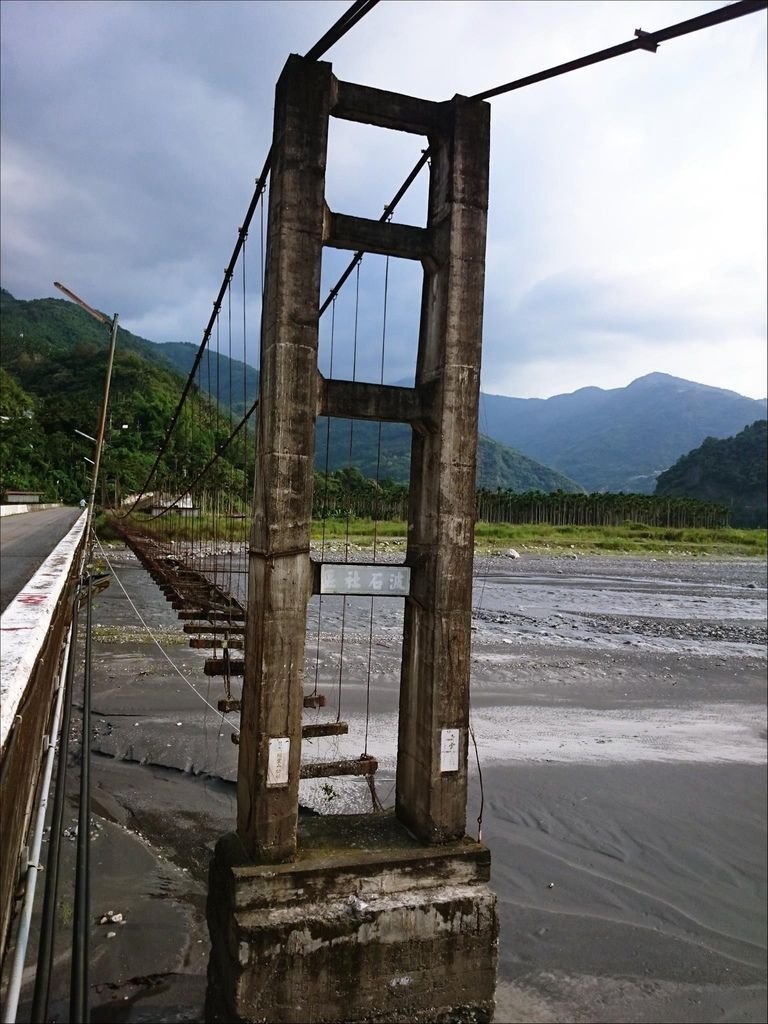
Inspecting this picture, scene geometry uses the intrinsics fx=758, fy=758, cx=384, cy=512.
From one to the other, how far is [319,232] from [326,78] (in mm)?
594

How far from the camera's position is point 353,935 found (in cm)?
267

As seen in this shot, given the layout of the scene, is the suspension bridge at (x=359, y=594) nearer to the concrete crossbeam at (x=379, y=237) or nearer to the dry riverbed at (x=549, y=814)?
the concrete crossbeam at (x=379, y=237)

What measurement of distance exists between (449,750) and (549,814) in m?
2.94

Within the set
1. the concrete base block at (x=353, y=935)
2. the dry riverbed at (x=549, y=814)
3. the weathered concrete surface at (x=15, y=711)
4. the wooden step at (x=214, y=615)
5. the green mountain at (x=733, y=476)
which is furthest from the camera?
the green mountain at (x=733, y=476)

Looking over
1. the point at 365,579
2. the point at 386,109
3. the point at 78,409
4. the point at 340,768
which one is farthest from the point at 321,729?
the point at 78,409

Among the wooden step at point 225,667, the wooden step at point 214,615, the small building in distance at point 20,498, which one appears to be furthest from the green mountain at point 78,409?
the wooden step at point 225,667

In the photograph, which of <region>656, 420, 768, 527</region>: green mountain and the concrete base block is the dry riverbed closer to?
the concrete base block

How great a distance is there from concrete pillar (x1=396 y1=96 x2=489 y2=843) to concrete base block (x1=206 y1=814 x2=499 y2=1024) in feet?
0.77

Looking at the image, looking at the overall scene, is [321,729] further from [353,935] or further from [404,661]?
[353,935]

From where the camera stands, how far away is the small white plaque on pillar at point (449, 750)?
303cm

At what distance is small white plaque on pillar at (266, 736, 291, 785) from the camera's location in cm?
280

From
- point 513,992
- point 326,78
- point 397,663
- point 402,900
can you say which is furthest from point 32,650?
point 397,663

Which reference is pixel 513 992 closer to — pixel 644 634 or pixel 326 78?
pixel 326 78

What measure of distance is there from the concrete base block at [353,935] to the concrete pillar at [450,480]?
9.3 inches
